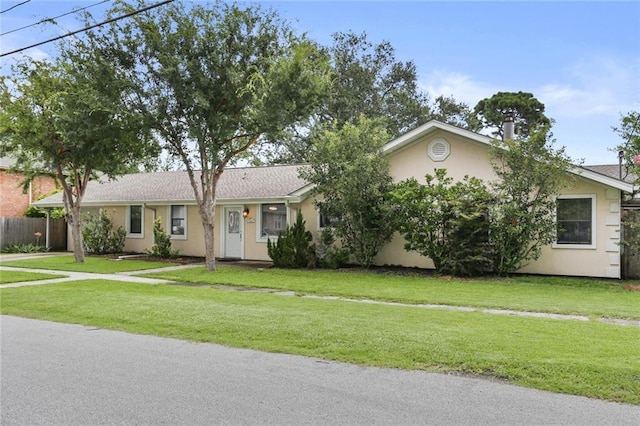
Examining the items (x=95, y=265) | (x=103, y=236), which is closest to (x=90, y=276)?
(x=95, y=265)

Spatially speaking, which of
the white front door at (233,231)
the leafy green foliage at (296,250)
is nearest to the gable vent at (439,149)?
the leafy green foliage at (296,250)

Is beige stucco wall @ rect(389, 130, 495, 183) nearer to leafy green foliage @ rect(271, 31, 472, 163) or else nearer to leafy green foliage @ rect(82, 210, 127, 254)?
leafy green foliage @ rect(82, 210, 127, 254)

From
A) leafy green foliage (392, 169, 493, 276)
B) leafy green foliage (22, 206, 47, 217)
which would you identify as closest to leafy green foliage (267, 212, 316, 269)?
leafy green foliage (392, 169, 493, 276)

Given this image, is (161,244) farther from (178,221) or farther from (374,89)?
(374,89)

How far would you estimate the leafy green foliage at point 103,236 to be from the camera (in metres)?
22.6

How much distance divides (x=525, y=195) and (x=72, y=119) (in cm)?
1355

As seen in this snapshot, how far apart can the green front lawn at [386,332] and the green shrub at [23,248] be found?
50.4 ft

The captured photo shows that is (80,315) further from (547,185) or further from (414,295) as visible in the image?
(547,185)

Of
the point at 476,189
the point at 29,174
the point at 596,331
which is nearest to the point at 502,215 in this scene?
the point at 476,189

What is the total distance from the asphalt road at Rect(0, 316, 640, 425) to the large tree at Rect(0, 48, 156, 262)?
33.9ft

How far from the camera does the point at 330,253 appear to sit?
1648 cm

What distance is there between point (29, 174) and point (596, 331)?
64.9 ft

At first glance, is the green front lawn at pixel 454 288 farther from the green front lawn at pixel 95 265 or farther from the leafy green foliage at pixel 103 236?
the leafy green foliage at pixel 103 236

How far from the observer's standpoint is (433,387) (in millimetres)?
4848
